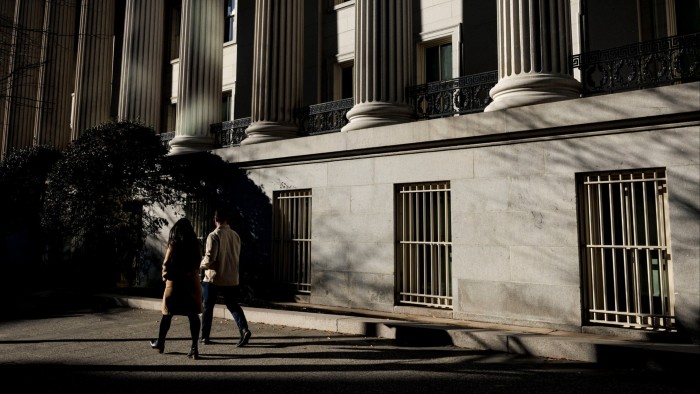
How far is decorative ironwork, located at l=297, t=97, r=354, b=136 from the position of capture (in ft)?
41.9

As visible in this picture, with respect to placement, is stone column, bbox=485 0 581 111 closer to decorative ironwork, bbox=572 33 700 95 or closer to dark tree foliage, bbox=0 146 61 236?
decorative ironwork, bbox=572 33 700 95

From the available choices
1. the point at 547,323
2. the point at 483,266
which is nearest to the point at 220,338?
the point at 483,266

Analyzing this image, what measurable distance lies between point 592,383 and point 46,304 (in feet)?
41.3

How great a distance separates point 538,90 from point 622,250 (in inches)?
116

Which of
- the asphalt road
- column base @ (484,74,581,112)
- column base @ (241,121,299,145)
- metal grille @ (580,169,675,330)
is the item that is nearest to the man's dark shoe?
the asphalt road

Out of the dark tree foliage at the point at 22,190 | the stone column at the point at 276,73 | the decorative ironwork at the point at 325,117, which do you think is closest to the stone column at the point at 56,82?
the dark tree foliage at the point at 22,190

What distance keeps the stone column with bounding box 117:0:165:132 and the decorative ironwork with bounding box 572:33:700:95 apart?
13.4m

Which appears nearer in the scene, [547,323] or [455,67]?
[547,323]

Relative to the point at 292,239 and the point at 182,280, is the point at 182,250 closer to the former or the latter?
the point at 182,280

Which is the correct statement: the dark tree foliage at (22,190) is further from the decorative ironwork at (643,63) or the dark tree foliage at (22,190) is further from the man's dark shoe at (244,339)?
the decorative ironwork at (643,63)

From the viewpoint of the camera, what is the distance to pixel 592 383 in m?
5.52

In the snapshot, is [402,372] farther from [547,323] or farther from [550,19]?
[550,19]

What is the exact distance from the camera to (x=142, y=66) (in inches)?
685

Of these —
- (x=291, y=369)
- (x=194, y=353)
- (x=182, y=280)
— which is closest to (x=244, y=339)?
(x=194, y=353)
